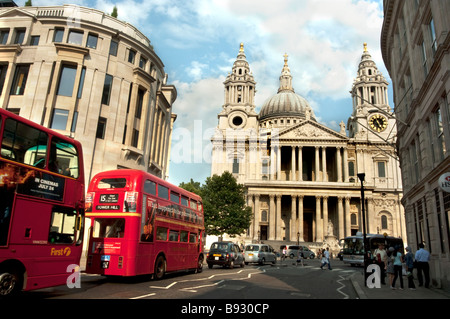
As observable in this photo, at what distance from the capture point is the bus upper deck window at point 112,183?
1262 cm

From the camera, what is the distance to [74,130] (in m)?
24.4

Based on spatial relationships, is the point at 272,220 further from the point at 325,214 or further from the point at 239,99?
the point at 239,99

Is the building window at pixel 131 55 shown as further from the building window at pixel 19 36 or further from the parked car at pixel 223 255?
the parked car at pixel 223 255

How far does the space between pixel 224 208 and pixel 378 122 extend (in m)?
37.9

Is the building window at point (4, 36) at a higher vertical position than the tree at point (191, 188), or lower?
higher

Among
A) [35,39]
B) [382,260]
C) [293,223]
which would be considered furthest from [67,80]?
[293,223]

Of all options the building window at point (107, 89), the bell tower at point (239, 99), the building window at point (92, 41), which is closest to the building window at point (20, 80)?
the building window at point (92, 41)

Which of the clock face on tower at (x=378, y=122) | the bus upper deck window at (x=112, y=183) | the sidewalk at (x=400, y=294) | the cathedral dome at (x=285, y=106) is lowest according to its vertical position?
the sidewalk at (x=400, y=294)

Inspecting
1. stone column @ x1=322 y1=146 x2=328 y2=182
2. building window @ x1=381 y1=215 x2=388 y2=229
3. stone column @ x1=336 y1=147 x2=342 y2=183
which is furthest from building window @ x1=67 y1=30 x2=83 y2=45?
building window @ x1=381 y1=215 x2=388 y2=229

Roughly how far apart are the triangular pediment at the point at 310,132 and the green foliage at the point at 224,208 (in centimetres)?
2054

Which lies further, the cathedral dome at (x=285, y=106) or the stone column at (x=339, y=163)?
the cathedral dome at (x=285, y=106)

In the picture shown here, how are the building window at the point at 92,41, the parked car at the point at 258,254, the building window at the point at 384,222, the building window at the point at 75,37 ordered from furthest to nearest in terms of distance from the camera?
the building window at the point at 384,222 < the parked car at the point at 258,254 < the building window at the point at 92,41 < the building window at the point at 75,37

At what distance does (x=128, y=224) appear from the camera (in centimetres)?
1197
